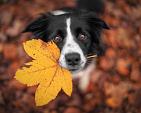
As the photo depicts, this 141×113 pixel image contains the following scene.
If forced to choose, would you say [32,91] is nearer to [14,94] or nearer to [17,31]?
[14,94]

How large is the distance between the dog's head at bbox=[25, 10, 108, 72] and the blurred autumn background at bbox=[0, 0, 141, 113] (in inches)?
22.3

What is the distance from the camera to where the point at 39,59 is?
253cm

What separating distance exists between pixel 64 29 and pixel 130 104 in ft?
4.04

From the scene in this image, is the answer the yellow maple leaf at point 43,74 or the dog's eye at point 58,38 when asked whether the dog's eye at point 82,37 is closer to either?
the dog's eye at point 58,38

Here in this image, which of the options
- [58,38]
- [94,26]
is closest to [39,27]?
[58,38]

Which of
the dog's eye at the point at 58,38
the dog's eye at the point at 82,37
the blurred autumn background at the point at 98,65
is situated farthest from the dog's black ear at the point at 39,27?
the blurred autumn background at the point at 98,65

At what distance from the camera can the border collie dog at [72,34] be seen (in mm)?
3068

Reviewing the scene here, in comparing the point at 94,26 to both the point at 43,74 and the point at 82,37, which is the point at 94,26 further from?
the point at 43,74

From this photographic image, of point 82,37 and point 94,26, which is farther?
point 94,26

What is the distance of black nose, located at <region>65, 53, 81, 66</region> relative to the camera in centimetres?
302

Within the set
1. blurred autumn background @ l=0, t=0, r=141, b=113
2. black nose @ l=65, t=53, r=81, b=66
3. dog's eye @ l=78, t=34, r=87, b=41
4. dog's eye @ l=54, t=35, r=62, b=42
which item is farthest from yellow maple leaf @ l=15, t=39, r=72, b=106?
blurred autumn background @ l=0, t=0, r=141, b=113

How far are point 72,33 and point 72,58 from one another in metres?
0.29

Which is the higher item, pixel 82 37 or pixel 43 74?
pixel 82 37

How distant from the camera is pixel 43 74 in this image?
2508 millimetres
